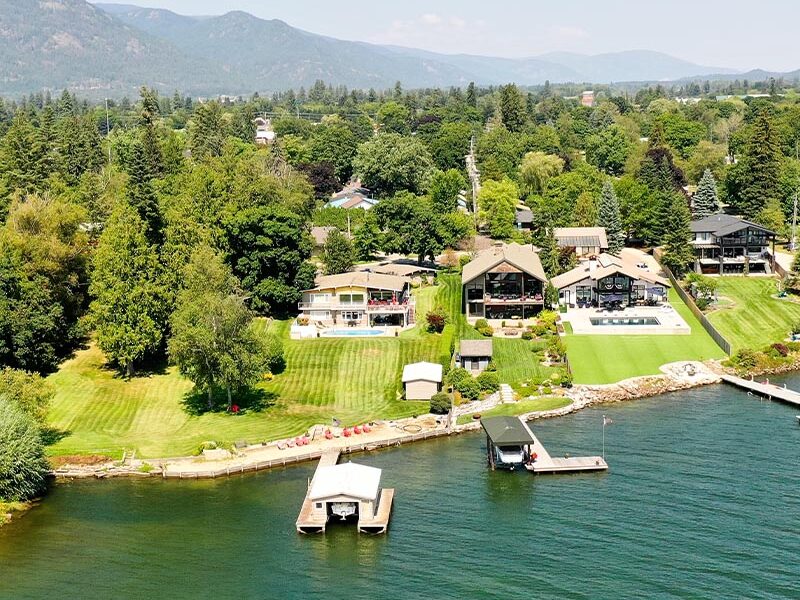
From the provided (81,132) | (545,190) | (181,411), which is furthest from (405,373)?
(81,132)

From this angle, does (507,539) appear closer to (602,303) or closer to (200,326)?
(200,326)

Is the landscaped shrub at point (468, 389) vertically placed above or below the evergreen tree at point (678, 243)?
below

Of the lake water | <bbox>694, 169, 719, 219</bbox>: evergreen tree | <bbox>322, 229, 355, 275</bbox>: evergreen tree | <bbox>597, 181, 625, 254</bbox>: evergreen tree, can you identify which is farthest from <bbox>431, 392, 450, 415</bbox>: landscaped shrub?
<bbox>694, 169, 719, 219</bbox>: evergreen tree

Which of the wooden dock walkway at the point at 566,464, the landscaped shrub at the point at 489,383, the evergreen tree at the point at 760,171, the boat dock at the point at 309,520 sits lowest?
the boat dock at the point at 309,520

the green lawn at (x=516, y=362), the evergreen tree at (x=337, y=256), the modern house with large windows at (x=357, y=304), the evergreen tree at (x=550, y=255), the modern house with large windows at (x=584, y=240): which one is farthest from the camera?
the modern house with large windows at (x=584, y=240)

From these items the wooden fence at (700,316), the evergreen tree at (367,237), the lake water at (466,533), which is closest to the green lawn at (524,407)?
the lake water at (466,533)

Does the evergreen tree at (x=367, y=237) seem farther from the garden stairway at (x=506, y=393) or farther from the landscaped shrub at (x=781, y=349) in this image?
the landscaped shrub at (x=781, y=349)

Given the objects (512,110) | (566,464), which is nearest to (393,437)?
(566,464)
